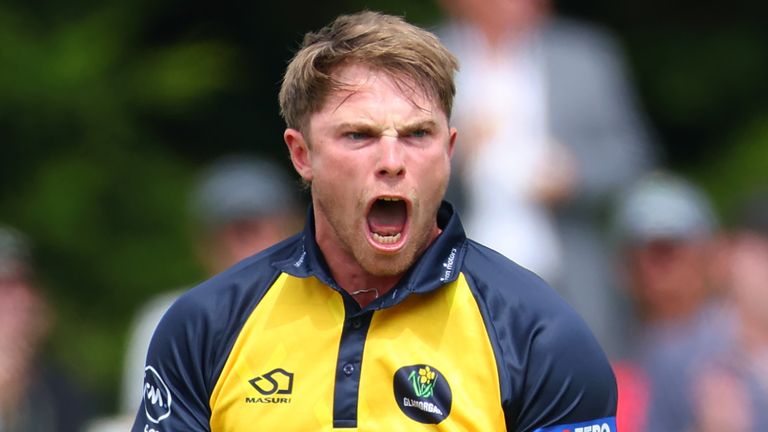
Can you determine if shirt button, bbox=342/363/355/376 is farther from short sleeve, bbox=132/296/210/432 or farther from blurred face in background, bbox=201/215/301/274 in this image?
blurred face in background, bbox=201/215/301/274

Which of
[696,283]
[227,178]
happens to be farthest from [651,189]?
[227,178]

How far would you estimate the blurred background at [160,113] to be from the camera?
958cm

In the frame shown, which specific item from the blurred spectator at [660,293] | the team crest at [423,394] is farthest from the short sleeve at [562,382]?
the blurred spectator at [660,293]

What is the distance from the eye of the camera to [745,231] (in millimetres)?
6184

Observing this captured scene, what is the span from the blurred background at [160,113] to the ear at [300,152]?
5.03 metres

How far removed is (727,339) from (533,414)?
2852 mm

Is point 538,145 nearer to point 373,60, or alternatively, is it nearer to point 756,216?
point 756,216

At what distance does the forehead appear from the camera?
3961 millimetres

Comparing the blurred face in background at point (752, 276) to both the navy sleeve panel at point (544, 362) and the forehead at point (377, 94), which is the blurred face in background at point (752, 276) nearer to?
the navy sleeve panel at point (544, 362)

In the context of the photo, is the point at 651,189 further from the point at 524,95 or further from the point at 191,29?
the point at 191,29

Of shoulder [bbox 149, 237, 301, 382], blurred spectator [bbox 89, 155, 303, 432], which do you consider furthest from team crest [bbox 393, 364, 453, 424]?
blurred spectator [bbox 89, 155, 303, 432]

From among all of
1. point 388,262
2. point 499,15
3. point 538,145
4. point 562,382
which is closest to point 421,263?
point 388,262

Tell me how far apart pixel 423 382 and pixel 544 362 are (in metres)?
0.30

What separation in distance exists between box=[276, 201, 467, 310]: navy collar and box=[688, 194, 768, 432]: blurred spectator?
7.39ft
